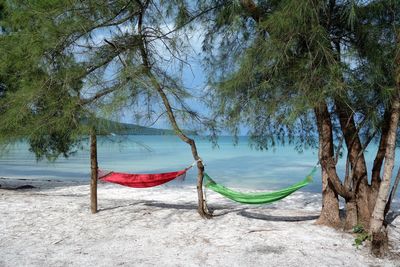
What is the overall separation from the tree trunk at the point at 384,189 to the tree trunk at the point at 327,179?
2.14 ft

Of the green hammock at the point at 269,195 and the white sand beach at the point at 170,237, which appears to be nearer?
the white sand beach at the point at 170,237

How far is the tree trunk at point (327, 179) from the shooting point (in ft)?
12.8

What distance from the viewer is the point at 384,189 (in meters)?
3.26

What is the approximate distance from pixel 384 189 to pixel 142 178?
2.37 metres

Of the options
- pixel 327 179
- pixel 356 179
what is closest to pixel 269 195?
pixel 327 179

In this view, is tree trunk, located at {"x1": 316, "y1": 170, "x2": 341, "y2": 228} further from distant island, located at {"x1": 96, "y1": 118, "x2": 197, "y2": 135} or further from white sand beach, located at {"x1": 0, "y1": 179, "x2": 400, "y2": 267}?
distant island, located at {"x1": 96, "y1": 118, "x2": 197, "y2": 135}

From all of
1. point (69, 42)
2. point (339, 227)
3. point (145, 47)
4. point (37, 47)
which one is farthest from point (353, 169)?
point (37, 47)

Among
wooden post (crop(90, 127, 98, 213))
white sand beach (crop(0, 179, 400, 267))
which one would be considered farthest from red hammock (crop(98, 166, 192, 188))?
white sand beach (crop(0, 179, 400, 267))

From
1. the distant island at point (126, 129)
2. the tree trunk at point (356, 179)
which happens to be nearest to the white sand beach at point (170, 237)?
the tree trunk at point (356, 179)

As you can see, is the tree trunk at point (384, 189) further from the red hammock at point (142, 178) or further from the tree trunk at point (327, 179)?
the red hammock at point (142, 178)

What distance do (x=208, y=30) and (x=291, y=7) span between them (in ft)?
Result: 4.62

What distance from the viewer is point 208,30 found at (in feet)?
15.0

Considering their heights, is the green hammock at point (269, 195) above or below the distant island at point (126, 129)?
below

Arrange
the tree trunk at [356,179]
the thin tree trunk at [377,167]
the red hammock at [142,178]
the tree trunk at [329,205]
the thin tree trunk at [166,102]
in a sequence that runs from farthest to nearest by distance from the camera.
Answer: the red hammock at [142,178] → the thin tree trunk at [166,102] → the tree trunk at [329,205] → the tree trunk at [356,179] → the thin tree trunk at [377,167]
